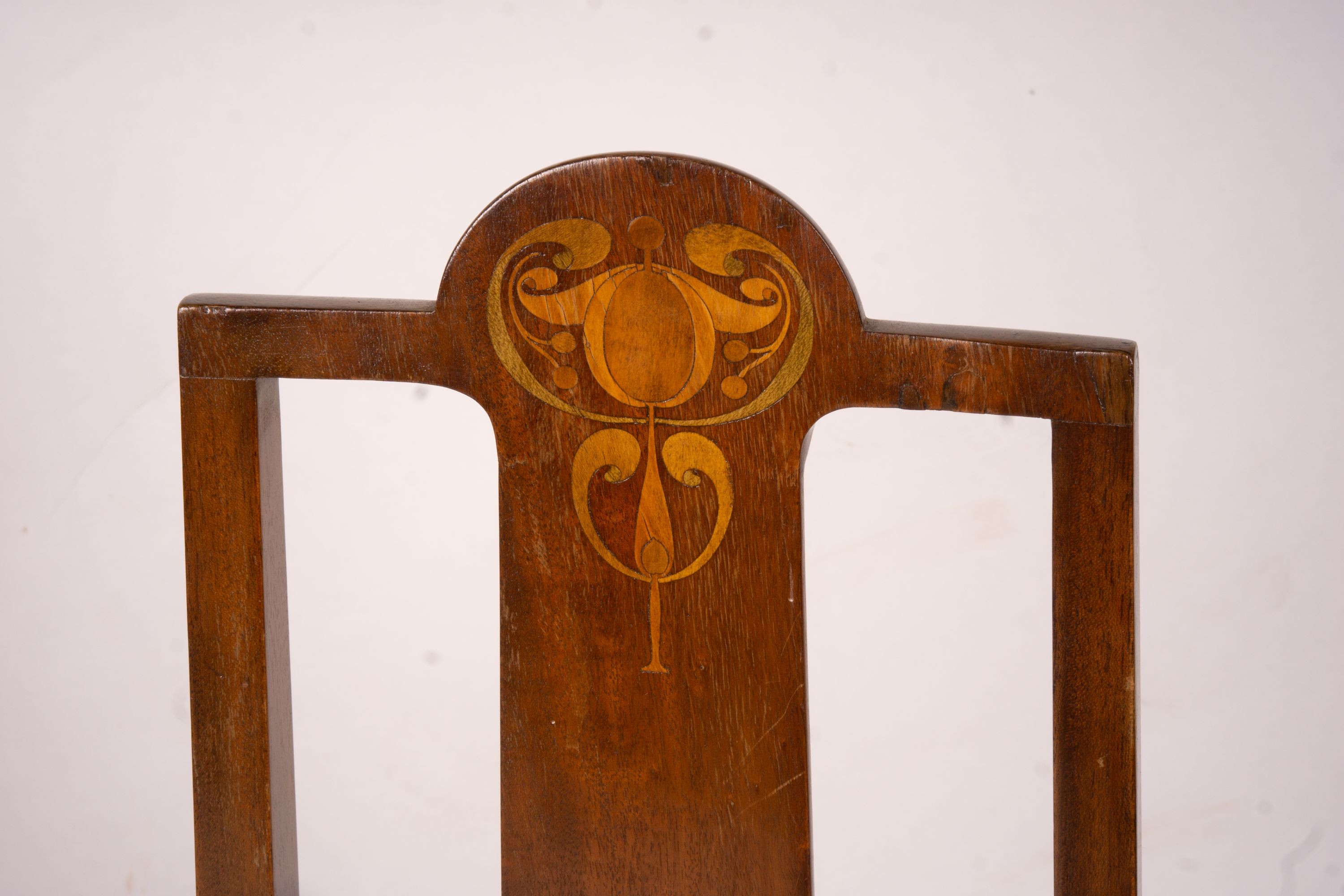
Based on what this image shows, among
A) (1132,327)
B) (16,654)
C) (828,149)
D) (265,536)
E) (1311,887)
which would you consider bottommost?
(1311,887)

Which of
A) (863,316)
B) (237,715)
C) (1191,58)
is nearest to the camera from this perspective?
(863,316)

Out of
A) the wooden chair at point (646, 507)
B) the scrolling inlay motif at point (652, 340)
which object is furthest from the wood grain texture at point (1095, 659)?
the scrolling inlay motif at point (652, 340)

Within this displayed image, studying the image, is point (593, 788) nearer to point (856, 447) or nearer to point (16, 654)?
point (856, 447)

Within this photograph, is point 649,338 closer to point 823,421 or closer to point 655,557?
point 655,557

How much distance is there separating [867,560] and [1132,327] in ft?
1.05

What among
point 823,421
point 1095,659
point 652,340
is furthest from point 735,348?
point 823,421

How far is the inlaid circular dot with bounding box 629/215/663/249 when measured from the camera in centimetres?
71

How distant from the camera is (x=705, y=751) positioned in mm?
792

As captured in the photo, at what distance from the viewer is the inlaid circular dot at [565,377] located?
2.44 feet

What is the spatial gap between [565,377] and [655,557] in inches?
4.6

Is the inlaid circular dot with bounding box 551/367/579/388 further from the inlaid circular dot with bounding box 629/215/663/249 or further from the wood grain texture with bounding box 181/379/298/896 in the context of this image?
the wood grain texture with bounding box 181/379/298/896

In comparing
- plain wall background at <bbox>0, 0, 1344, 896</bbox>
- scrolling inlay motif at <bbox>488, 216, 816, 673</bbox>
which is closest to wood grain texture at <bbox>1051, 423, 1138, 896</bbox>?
scrolling inlay motif at <bbox>488, 216, 816, 673</bbox>

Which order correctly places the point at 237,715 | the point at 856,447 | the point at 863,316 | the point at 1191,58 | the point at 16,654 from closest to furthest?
the point at 863,316
the point at 237,715
the point at 1191,58
the point at 856,447
the point at 16,654

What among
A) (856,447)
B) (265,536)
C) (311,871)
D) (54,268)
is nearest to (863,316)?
(265,536)
